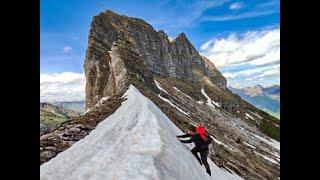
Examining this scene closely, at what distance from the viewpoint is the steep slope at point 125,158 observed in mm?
12039

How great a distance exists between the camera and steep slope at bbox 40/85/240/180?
1204 centimetres

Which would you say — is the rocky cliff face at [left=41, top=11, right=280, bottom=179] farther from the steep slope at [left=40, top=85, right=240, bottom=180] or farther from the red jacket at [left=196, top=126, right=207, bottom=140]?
the red jacket at [left=196, top=126, right=207, bottom=140]

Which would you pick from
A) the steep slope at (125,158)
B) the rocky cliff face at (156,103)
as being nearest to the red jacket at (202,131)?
the steep slope at (125,158)

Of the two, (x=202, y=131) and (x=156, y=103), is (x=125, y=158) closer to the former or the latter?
(x=202, y=131)

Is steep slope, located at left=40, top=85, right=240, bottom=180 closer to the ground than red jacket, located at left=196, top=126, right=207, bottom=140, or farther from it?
closer to the ground

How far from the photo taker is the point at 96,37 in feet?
389

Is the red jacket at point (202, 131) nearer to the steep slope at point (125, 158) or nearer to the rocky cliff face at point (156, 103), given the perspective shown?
the steep slope at point (125, 158)

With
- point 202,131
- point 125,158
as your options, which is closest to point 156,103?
point 202,131

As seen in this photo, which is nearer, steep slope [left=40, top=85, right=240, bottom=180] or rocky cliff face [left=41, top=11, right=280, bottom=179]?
steep slope [left=40, top=85, right=240, bottom=180]

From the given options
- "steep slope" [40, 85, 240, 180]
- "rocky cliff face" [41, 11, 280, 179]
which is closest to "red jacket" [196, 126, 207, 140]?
"steep slope" [40, 85, 240, 180]

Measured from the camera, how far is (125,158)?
520 inches
